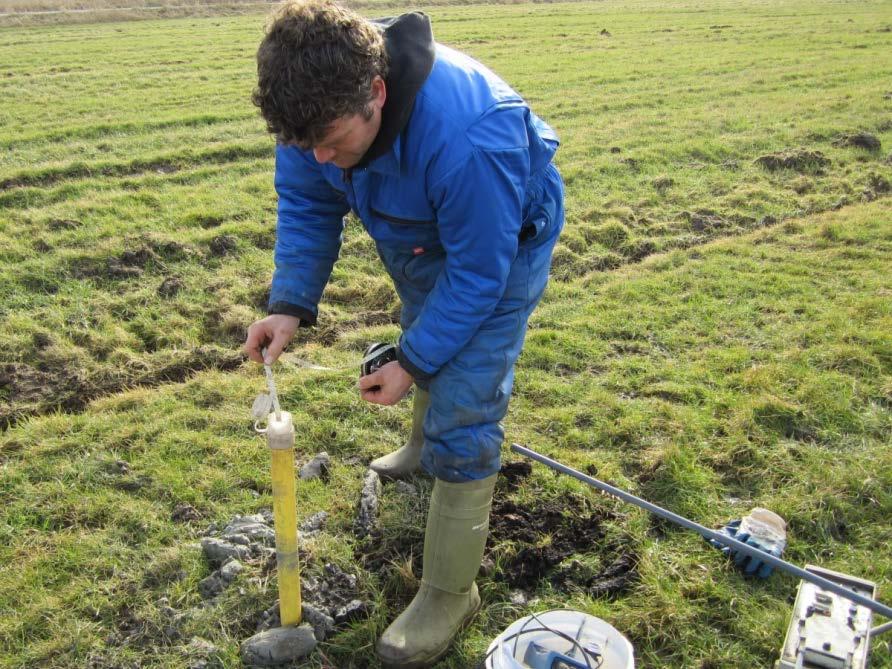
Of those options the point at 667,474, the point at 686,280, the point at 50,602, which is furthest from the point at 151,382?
the point at 686,280

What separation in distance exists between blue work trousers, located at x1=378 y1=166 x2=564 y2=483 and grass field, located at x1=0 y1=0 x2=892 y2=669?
0.75 m

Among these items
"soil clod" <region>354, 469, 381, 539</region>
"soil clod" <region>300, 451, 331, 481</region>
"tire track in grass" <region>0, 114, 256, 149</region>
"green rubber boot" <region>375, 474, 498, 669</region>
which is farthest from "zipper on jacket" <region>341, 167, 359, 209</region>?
"tire track in grass" <region>0, 114, 256, 149</region>

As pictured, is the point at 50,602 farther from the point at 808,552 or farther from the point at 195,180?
the point at 195,180

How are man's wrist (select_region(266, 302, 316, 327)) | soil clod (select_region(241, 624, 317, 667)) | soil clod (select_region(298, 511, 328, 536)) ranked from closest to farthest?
soil clod (select_region(241, 624, 317, 667)), man's wrist (select_region(266, 302, 316, 327)), soil clod (select_region(298, 511, 328, 536))

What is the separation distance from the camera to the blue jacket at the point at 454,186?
2.20 m

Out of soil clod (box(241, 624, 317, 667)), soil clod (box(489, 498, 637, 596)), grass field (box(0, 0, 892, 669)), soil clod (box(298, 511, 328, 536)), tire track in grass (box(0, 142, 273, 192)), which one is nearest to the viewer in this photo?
soil clod (box(241, 624, 317, 667))

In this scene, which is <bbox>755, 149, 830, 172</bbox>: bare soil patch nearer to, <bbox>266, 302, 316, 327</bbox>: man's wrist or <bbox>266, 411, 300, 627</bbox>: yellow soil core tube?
<bbox>266, 302, 316, 327</bbox>: man's wrist

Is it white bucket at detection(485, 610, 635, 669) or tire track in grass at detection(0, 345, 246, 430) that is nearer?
white bucket at detection(485, 610, 635, 669)

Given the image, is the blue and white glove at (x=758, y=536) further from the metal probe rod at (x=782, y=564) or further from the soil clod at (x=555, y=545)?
the soil clod at (x=555, y=545)

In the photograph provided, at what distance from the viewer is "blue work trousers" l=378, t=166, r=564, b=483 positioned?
2.58 meters

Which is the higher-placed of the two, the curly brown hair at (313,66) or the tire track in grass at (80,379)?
the curly brown hair at (313,66)

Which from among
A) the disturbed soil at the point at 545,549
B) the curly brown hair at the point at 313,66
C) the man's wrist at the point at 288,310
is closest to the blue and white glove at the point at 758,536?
the disturbed soil at the point at 545,549

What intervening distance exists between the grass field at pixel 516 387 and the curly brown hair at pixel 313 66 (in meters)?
1.94

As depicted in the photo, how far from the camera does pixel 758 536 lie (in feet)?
10.4
